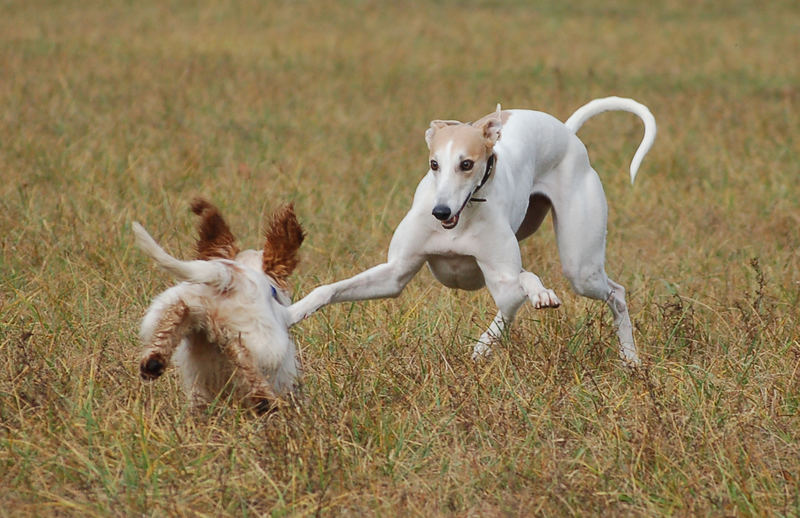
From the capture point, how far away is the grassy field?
375 cm

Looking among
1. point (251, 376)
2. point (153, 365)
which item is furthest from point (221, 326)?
point (153, 365)

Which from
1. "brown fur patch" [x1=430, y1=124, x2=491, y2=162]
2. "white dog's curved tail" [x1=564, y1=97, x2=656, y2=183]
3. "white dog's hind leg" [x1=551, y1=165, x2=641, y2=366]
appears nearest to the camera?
"brown fur patch" [x1=430, y1=124, x2=491, y2=162]

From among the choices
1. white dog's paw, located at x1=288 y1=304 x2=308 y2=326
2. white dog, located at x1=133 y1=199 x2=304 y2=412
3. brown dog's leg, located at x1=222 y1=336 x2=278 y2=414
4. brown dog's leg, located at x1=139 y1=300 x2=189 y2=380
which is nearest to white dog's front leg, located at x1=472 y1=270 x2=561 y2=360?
white dog's paw, located at x1=288 y1=304 x2=308 y2=326

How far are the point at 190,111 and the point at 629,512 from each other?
7.79 metres

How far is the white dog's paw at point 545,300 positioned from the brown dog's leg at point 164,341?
4.43ft

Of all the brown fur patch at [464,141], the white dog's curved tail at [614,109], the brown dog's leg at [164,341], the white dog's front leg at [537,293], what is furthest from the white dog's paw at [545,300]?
the white dog's curved tail at [614,109]

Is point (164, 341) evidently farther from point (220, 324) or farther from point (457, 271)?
point (457, 271)

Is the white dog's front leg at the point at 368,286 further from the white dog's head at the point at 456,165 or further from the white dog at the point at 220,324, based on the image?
the white dog's head at the point at 456,165

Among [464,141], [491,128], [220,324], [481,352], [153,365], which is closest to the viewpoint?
[153,365]

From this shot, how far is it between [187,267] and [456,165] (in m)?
1.23

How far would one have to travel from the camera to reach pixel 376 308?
5672 millimetres

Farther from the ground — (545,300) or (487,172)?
(487,172)

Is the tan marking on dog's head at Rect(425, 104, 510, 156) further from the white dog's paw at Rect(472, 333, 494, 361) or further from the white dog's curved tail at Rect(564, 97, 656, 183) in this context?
the white dog's curved tail at Rect(564, 97, 656, 183)

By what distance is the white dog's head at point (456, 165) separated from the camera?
454 cm
